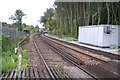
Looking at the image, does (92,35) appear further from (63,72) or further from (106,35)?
(63,72)

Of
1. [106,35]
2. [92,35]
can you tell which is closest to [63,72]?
[106,35]

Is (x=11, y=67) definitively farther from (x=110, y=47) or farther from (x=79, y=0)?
(x=79, y=0)

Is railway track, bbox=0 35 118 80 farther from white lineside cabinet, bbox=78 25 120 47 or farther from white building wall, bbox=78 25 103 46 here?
white building wall, bbox=78 25 103 46

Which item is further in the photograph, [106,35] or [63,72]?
[106,35]

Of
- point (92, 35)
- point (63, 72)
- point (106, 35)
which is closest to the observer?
point (63, 72)

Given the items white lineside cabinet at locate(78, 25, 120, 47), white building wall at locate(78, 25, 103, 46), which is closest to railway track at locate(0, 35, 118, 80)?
white lineside cabinet at locate(78, 25, 120, 47)

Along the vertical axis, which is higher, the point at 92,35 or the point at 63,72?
the point at 92,35

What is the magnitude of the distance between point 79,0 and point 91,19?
3.73 m

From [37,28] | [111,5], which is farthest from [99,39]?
[37,28]

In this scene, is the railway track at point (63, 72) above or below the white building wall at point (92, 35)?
below

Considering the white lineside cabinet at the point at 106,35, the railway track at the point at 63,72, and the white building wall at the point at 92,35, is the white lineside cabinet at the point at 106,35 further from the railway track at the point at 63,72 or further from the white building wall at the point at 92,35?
the railway track at the point at 63,72

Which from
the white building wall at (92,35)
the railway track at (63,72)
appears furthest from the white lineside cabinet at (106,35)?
the railway track at (63,72)

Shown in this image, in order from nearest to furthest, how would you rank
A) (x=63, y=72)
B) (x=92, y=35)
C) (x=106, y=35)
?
1. (x=63, y=72)
2. (x=106, y=35)
3. (x=92, y=35)

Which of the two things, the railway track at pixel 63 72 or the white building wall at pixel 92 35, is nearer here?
the railway track at pixel 63 72
